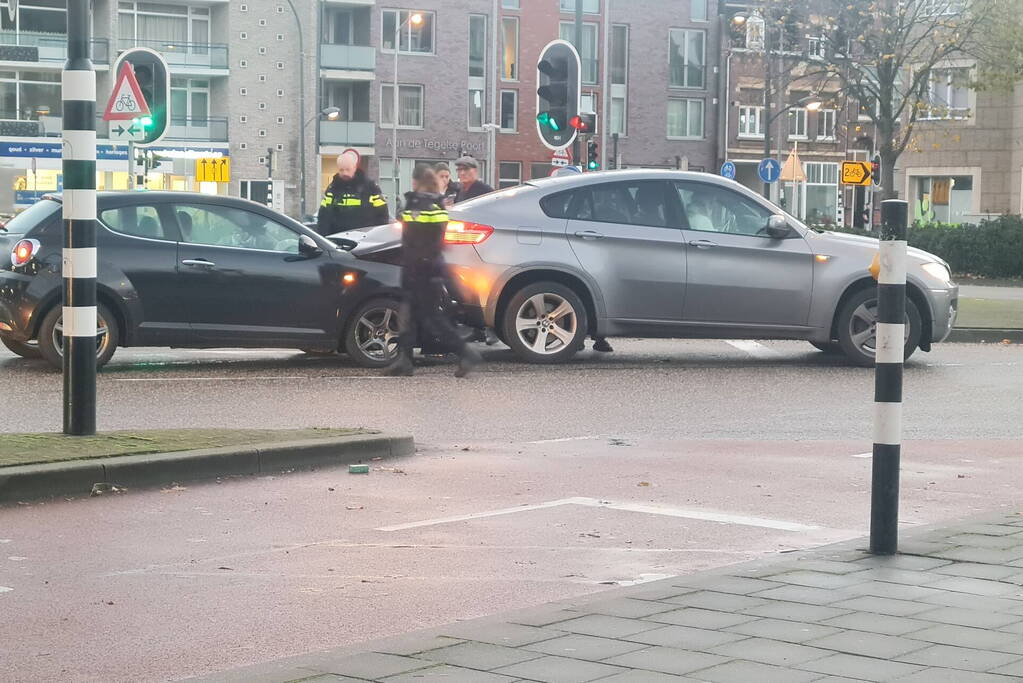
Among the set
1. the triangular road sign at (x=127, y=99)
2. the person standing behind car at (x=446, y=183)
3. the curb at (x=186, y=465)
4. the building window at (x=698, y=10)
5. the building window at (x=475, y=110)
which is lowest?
the curb at (x=186, y=465)

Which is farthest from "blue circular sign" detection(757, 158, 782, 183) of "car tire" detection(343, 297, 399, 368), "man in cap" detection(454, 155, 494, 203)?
"car tire" detection(343, 297, 399, 368)

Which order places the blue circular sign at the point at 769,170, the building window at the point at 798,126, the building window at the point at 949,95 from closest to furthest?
the building window at the point at 949,95
the blue circular sign at the point at 769,170
the building window at the point at 798,126

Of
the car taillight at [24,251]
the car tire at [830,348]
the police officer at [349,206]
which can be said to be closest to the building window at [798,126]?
the car tire at [830,348]

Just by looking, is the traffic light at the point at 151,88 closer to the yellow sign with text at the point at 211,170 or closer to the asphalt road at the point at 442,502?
the asphalt road at the point at 442,502

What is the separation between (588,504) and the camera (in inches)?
328

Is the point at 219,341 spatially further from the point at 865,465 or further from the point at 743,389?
the point at 865,465

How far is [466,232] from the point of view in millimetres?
15531

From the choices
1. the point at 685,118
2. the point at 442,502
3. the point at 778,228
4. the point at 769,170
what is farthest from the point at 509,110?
the point at 442,502

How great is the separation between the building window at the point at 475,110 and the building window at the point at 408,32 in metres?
2.72

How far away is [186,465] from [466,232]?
276 inches

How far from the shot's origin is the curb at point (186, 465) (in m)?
8.13

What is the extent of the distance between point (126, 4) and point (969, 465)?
207 ft

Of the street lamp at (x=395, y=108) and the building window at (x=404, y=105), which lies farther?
the building window at (x=404, y=105)

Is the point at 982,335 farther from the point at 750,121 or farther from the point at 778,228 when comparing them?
the point at 750,121
